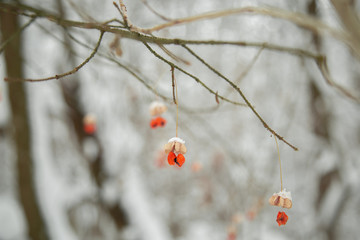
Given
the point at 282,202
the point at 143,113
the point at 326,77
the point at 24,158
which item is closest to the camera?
the point at 282,202

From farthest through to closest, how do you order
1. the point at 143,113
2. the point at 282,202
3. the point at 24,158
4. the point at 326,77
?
the point at 143,113 < the point at 24,158 < the point at 326,77 < the point at 282,202

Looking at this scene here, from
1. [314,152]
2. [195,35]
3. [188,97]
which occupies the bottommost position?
[314,152]

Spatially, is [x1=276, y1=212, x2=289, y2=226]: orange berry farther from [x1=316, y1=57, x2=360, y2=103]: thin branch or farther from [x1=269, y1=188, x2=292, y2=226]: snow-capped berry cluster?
[x1=316, y1=57, x2=360, y2=103]: thin branch

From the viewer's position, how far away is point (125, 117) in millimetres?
4254

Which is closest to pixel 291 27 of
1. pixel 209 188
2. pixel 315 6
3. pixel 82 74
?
pixel 315 6

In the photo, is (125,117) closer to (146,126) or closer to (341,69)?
(146,126)

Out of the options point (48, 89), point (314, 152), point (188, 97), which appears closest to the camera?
point (48, 89)

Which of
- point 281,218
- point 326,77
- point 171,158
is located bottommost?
point 281,218

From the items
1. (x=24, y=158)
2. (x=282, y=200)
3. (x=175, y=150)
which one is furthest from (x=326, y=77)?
(x=24, y=158)

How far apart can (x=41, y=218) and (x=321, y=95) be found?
348 cm

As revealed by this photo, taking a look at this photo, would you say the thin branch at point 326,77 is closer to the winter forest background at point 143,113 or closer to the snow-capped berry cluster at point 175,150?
the winter forest background at point 143,113

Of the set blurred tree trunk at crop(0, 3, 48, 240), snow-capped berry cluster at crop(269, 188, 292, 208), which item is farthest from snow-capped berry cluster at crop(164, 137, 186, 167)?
blurred tree trunk at crop(0, 3, 48, 240)

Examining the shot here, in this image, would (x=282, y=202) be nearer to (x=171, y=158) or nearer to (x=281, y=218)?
(x=281, y=218)

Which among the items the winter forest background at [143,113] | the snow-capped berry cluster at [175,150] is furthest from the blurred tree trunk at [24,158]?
the snow-capped berry cluster at [175,150]
